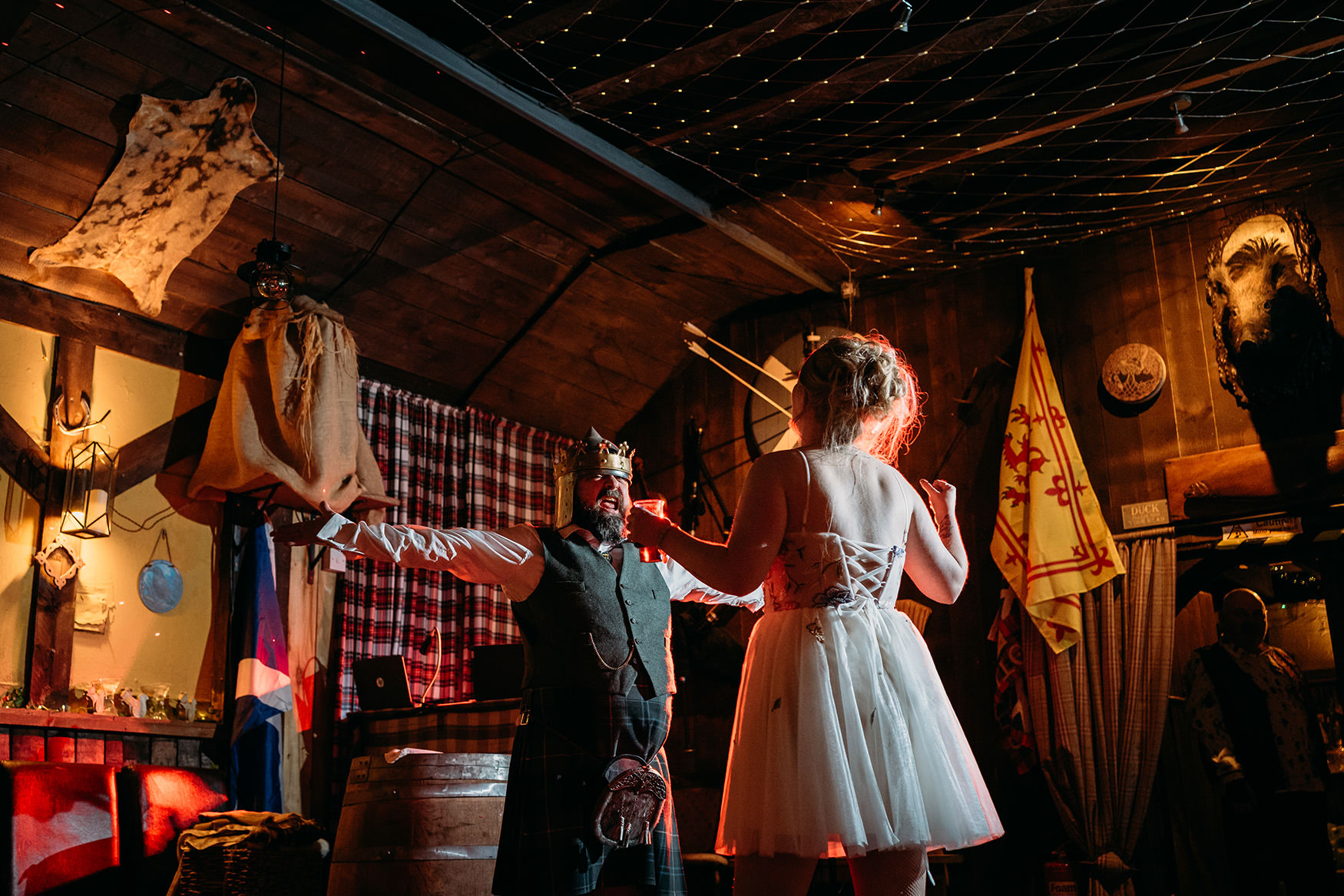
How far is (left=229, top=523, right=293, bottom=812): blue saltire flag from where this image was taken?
4770 mm

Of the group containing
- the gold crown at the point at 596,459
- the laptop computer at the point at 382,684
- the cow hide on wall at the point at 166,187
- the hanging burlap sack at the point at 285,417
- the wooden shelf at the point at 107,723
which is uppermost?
the cow hide on wall at the point at 166,187

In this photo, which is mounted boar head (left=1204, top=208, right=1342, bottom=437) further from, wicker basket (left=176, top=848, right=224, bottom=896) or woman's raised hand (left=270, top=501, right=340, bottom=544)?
wicker basket (left=176, top=848, right=224, bottom=896)

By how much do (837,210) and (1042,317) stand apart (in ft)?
3.67

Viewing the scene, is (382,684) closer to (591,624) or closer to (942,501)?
(591,624)

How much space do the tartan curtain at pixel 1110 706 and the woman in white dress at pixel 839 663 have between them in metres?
2.98

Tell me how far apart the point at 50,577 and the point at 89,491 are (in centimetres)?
36

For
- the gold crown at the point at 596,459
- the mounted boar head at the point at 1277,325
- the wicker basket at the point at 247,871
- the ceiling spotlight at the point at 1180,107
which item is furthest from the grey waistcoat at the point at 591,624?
the mounted boar head at the point at 1277,325

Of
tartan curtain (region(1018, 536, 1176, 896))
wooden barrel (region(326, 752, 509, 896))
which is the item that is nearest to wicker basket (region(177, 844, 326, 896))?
wooden barrel (region(326, 752, 509, 896))

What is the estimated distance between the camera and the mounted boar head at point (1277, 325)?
4699 millimetres

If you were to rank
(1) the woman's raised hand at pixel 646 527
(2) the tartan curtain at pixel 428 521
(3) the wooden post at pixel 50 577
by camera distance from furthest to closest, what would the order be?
(2) the tartan curtain at pixel 428 521 < (3) the wooden post at pixel 50 577 < (1) the woman's raised hand at pixel 646 527

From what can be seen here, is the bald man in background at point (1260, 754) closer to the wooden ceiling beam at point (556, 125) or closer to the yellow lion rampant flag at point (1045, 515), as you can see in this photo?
the yellow lion rampant flag at point (1045, 515)

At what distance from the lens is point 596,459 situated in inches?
136

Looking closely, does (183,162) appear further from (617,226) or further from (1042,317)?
(1042,317)

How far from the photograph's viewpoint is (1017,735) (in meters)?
5.04
